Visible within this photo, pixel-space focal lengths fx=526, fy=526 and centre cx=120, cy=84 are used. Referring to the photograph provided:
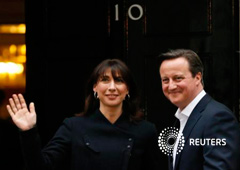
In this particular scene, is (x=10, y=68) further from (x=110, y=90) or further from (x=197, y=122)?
(x=197, y=122)

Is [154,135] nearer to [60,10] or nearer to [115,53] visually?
[115,53]

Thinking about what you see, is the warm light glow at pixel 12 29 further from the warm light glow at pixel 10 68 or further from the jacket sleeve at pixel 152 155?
the jacket sleeve at pixel 152 155

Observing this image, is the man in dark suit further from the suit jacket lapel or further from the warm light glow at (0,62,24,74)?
the warm light glow at (0,62,24,74)

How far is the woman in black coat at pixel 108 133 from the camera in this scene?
424cm

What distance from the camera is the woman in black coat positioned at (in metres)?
4.24

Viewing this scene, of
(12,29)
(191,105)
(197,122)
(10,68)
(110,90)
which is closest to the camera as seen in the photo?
(197,122)

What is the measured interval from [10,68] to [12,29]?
0.79m

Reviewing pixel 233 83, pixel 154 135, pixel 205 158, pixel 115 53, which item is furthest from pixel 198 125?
pixel 115 53

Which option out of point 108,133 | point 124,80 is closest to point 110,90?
point 124,80

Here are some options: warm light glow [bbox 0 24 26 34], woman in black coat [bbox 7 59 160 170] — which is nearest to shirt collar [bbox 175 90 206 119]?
woman in black coat [bbox 7 59 160 170]

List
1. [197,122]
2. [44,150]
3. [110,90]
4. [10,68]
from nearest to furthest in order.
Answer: [197,122]
[44,150]
[110,90]
[10,68]

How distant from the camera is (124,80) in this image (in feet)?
14.7

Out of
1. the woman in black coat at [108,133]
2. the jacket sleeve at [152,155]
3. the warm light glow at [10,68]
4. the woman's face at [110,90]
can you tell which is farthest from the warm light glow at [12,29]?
the jacket sleeve at [152,155]

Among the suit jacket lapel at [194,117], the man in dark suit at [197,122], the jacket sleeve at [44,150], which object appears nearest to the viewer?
the man in dark suit at [197,122]
